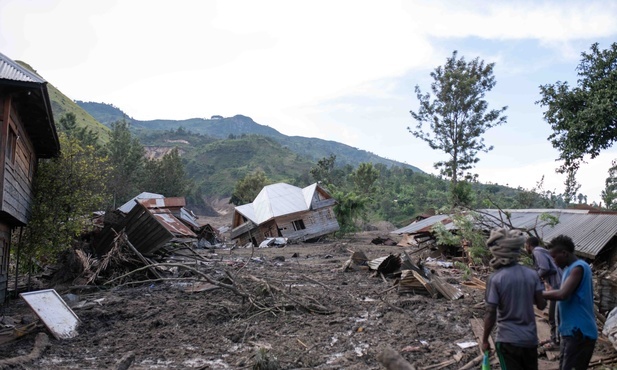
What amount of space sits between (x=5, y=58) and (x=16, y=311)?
17.8 ft

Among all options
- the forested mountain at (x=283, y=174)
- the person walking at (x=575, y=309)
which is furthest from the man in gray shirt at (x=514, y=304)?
the forested mountain at (x=283, y=174)

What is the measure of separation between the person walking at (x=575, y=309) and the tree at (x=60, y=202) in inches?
480

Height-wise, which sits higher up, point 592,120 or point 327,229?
point 592,120

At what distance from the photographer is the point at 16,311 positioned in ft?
33.2

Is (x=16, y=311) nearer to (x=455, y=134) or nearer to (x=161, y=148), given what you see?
(x=455, y=134)

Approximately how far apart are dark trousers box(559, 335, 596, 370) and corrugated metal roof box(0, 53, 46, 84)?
907 cm

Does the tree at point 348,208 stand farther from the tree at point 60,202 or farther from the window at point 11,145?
the window at point 11,145

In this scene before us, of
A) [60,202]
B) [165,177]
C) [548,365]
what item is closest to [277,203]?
[60,202]

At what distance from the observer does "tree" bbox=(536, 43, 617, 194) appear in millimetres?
15031

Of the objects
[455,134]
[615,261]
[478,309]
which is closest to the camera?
[478,309]

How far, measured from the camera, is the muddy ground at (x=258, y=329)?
20.8ft

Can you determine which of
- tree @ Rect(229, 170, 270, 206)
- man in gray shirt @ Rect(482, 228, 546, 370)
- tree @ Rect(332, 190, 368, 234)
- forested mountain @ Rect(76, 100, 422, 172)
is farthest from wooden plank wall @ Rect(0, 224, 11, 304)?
forested mountain @ Rect(76, 100, 422, 172)

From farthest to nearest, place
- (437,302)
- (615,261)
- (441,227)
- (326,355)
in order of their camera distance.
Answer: (441,227) → (615,261) → (437,302) → (326,355)

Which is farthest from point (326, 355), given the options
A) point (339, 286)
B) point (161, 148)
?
point (161, 148)
